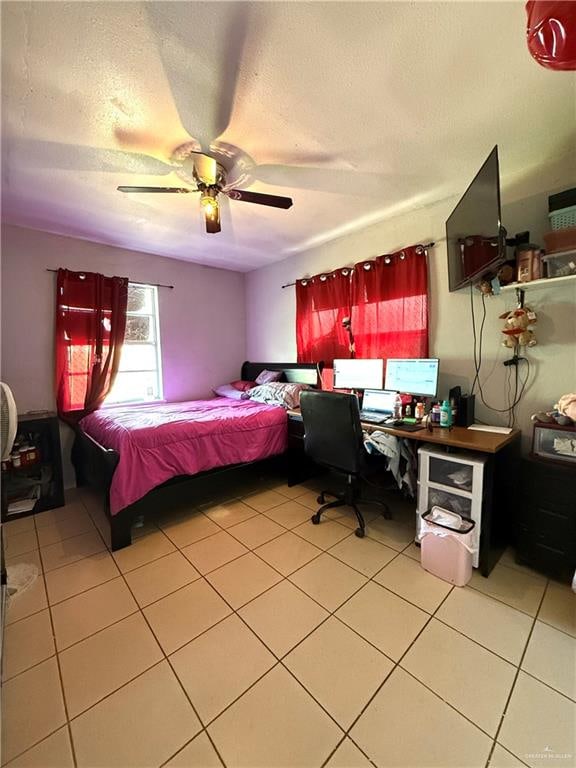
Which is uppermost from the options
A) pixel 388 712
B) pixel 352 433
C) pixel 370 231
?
pixel 370 231

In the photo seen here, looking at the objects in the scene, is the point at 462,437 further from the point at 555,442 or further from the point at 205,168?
the point at 205,168

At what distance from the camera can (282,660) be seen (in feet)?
4.42

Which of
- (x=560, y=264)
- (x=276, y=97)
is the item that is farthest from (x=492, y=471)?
(x=276, y=97)

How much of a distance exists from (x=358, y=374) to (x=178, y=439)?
177 cm

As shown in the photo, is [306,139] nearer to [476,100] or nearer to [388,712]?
[476,100]

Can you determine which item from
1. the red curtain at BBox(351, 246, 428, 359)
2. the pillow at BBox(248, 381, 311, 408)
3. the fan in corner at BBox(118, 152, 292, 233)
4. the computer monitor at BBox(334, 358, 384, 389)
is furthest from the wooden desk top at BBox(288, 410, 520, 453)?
the fan in corner at BBox(118, 152, 292, 233)

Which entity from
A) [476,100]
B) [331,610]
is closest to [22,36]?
[476,100]

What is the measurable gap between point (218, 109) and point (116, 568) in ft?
8.97

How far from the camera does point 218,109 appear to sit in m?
1.58

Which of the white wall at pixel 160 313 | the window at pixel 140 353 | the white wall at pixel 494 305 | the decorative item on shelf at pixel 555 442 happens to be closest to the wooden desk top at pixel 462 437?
the decorative item on shelf at pixel 555 442

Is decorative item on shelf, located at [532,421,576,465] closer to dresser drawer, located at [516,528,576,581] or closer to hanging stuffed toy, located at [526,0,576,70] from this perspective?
dresser drawer, located at [516,528,576,581]

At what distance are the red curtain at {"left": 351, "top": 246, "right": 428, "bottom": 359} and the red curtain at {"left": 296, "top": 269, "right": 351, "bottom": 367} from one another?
0.48ft

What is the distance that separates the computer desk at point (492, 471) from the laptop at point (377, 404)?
0.76 ft

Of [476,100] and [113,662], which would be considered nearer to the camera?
[113,662]
